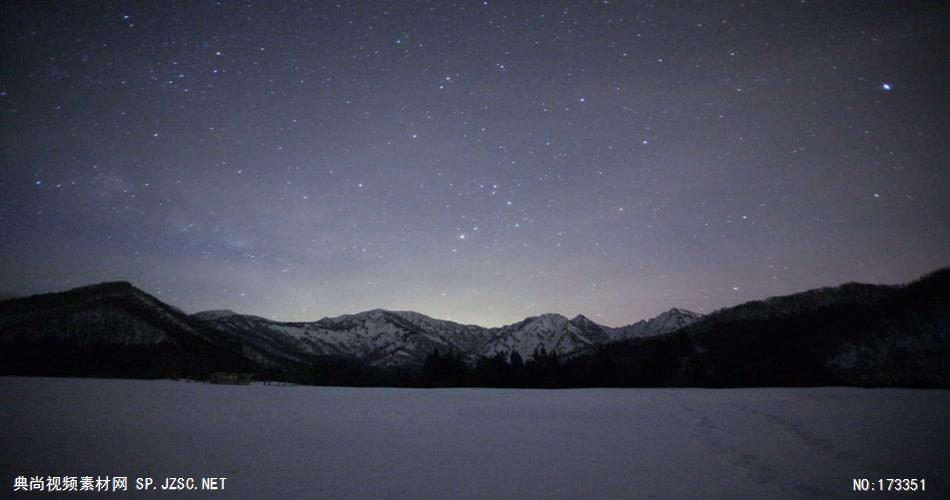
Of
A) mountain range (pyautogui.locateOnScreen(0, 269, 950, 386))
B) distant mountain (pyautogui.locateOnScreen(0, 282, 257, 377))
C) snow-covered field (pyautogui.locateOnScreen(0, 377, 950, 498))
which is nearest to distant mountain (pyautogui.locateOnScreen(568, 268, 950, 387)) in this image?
mountain range (pyautogui.locateOnScreen(0, 269, 950, 386))

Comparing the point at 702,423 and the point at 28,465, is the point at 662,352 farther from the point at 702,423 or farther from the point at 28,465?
the point at 28,465

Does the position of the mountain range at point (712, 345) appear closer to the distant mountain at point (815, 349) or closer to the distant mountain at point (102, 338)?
the distant mountain at point (815, 349)

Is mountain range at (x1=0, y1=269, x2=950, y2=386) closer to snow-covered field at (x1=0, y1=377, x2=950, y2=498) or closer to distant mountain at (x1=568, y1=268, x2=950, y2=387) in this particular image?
distant mountain at (x1=568, y1=268, x2=950, y2=387)

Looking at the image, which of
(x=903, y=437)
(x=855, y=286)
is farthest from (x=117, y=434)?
(x=855, y=286)

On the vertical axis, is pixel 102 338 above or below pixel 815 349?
above

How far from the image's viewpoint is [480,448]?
1083cm

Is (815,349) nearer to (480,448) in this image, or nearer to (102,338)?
(480,448)

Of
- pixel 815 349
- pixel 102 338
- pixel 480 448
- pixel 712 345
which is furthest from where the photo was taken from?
pixel 102 338

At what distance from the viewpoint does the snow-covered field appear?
26.0 feet

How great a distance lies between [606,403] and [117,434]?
20.7 meters

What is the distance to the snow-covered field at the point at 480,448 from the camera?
7.91 meters

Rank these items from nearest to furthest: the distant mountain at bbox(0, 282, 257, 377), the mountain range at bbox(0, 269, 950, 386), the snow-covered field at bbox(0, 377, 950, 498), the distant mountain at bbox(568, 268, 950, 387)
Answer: the snow-covered field at bbox(0, 377, 950, 498) → the distant mountain at bbox(568, 268, 950, 387) → the mountain range at bbox(0, 269, 950, 386) → the distant mountain at bbox(0, 282, 257, 377)

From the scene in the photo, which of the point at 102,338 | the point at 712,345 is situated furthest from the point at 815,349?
the point at 102,338

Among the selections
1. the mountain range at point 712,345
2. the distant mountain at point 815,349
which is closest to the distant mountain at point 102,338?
the mountain range at point 712,345
